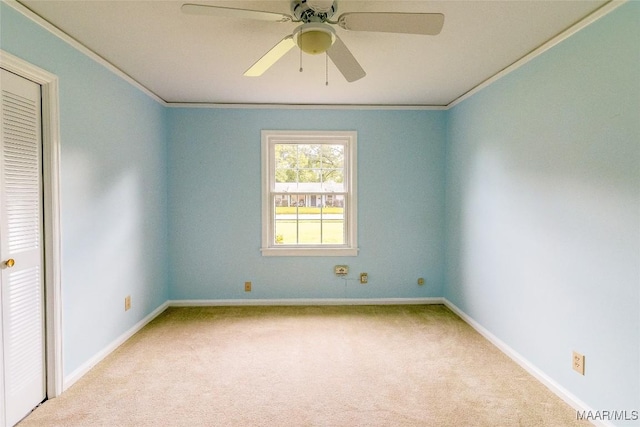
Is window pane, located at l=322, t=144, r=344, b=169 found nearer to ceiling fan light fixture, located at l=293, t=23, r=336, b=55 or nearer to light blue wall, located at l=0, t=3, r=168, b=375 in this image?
light blue wall, located at l=0, t=3, r=168, b=375

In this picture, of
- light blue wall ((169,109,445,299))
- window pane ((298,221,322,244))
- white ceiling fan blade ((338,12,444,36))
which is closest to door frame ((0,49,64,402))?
light blue wall ((169,109,445,299))

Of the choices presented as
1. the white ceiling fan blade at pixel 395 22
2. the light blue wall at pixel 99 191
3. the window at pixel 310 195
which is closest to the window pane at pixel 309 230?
the window at pixel 310 195

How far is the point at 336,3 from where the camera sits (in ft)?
5.80

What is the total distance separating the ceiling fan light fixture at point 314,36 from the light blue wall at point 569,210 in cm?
150

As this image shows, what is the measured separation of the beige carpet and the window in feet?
3.12

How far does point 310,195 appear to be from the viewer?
12.9ft

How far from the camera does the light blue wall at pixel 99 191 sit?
219cm

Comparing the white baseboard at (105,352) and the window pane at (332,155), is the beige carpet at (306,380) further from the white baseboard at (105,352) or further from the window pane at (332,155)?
the window pane at (332,155)

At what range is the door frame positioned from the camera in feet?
6.79

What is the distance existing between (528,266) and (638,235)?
87cm

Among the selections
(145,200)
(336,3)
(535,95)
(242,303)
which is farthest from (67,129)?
(535,95)

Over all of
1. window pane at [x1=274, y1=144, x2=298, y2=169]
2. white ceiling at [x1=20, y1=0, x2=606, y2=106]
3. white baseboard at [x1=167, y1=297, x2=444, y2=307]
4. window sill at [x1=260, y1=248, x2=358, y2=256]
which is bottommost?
white baseboard at [x1=167, y1=297, x2=444, y2=307]

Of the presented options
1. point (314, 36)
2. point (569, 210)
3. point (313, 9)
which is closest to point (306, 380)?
point (569, 210)

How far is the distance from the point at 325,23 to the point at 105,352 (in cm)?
284
